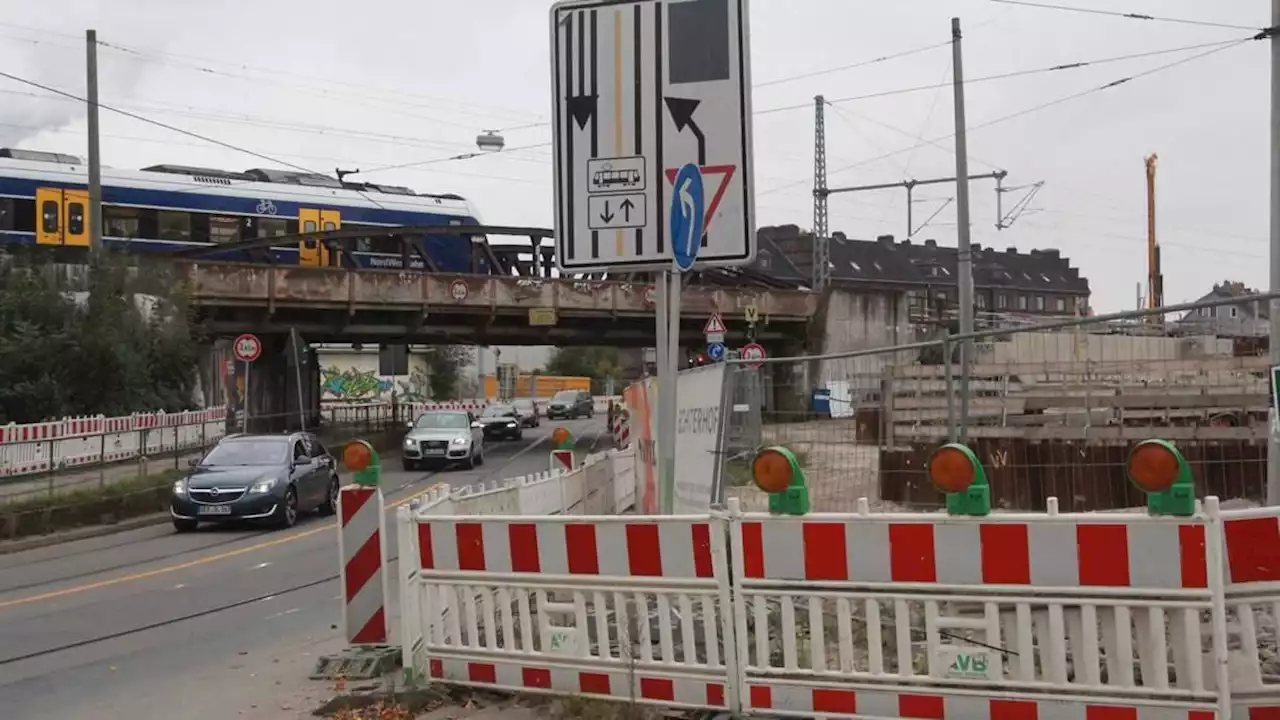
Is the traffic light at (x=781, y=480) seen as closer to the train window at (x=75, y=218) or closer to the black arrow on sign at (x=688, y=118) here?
the black arrow on sign at (x=688, y=118)

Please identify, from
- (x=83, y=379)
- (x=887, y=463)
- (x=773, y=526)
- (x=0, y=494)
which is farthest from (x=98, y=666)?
(x=83, y=379)

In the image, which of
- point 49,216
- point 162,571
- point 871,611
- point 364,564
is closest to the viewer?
point 871,611

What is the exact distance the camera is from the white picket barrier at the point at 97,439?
2092 centimetres

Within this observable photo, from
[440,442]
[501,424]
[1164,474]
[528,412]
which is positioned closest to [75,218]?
[440,442]

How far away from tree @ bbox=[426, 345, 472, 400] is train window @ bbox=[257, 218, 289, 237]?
4012 centimetres

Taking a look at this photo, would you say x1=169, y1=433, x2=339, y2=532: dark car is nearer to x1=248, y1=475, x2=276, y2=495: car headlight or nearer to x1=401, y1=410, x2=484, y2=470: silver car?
x1=248, y1=475, x2=276, y2=495: car headlight

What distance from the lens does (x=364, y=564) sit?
7.24m

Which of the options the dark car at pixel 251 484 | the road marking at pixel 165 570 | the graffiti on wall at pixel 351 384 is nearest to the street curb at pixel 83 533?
the dark car at pixel 251 484

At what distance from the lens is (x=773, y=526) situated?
5.44m

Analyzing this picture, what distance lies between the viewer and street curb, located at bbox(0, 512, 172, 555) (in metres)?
16.6

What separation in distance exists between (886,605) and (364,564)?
3145 millimetres

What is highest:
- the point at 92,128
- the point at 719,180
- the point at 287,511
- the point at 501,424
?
the point at 92,128

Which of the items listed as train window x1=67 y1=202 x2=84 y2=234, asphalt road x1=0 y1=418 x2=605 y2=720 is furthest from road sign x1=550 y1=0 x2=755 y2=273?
train window x1=67 y1=202 x2=84 y2=234

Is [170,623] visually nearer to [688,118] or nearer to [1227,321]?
[688,118]
